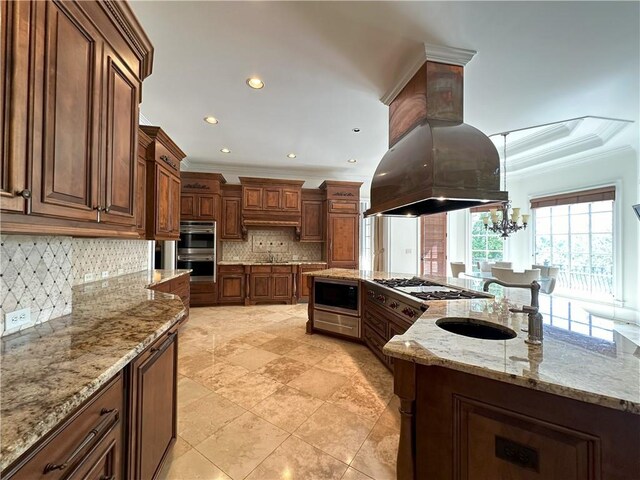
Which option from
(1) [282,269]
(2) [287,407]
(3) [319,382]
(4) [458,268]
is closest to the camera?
(2) [287,407]

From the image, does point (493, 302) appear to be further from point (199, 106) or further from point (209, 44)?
point (199, 106)

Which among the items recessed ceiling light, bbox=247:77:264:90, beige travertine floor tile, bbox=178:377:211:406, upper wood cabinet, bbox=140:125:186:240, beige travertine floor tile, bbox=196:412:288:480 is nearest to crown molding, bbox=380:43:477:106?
recessed ceiling light, bbox=247:77:264:90

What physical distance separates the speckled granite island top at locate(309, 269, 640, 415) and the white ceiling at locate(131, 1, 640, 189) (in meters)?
2.03

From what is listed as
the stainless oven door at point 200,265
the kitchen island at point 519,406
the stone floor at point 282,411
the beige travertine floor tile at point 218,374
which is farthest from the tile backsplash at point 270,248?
the kitchen island at point 519,406

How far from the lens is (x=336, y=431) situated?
5.99ft

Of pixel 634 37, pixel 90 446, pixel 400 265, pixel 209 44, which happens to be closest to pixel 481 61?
pixel 634 37

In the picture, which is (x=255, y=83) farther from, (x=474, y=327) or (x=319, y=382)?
(x=319, y=382)

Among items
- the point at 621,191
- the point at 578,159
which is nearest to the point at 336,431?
the point at 621,191

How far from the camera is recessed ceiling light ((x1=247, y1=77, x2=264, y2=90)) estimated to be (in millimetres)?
2577

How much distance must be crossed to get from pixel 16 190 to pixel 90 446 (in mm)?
854

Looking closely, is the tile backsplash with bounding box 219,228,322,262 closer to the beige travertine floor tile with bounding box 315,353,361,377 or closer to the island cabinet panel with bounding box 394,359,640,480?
the beige travertine floor tile with bounding box 315,353,361,377

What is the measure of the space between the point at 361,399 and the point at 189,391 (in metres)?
1.48

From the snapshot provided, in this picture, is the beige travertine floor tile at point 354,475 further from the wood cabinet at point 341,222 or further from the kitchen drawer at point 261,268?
the wood cabinet at point 341,222

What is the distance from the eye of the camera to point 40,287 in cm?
130
